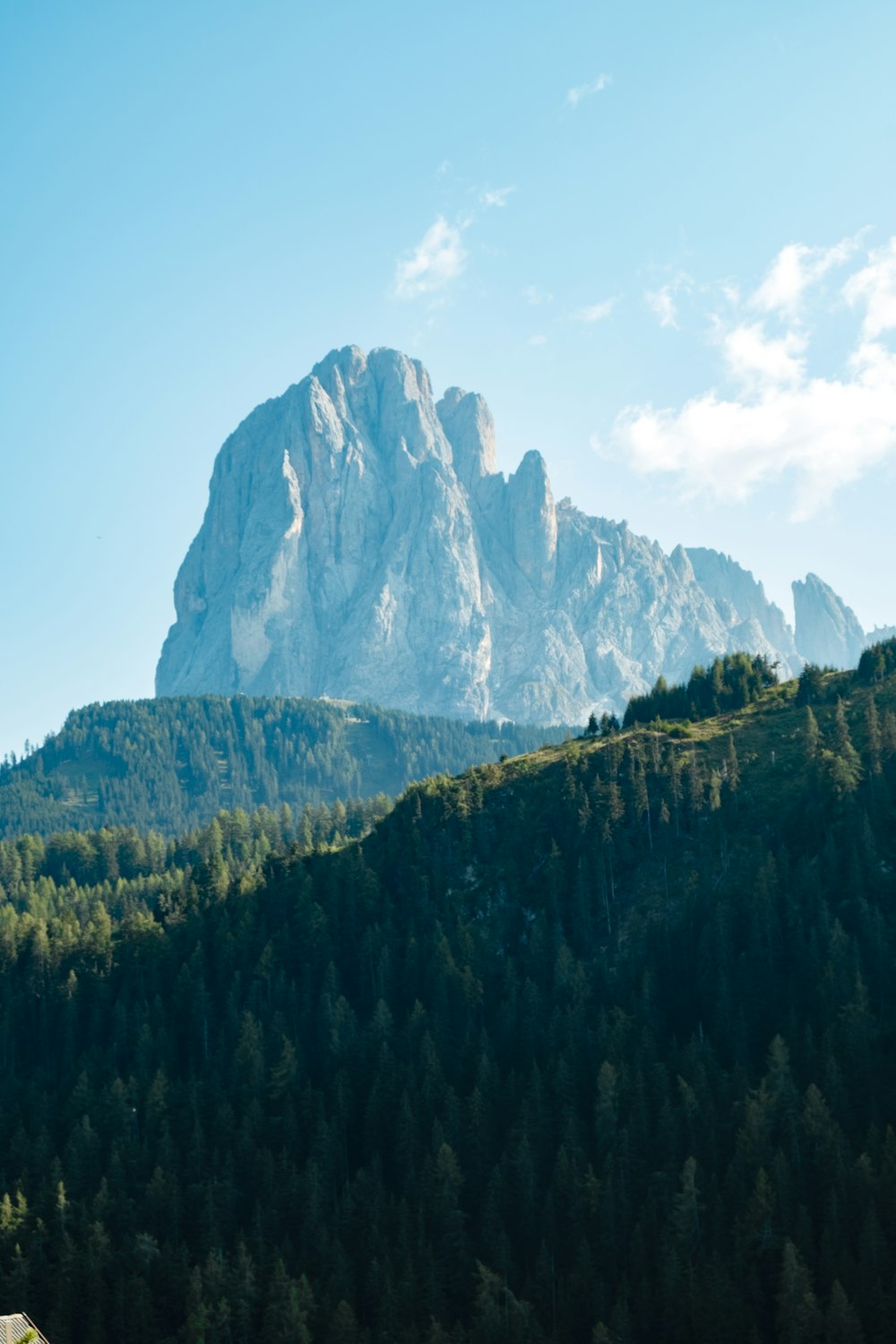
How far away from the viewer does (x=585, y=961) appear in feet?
441

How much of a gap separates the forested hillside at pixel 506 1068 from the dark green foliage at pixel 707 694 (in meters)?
6.78

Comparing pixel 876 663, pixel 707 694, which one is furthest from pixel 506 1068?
pixel 876 663

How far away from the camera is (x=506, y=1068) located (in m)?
120

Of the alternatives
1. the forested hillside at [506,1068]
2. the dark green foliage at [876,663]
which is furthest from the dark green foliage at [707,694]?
the dark green foliage at [876,663]

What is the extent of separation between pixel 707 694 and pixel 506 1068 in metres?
78.5

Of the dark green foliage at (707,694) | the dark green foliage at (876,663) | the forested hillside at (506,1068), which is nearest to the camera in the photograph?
the forested hillside at (506,1068)

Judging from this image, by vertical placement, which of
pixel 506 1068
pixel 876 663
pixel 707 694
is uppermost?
pixel 707 694

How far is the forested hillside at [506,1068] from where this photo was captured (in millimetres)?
89625

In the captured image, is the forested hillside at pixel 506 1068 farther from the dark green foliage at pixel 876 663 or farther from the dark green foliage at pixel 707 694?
the dark green foliage at pixel 707 694

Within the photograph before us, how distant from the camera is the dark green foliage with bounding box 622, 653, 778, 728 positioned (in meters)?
183

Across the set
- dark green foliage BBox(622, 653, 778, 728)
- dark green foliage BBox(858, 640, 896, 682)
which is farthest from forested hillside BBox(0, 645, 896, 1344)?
dark green foliage BBox(622, 653, 778, 728)

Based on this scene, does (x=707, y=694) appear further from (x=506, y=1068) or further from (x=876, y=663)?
(x=506, y=1068)

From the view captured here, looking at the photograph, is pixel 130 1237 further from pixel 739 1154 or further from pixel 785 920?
pixel 785 920

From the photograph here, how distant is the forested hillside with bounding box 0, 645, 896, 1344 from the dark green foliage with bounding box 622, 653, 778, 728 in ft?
22.2
